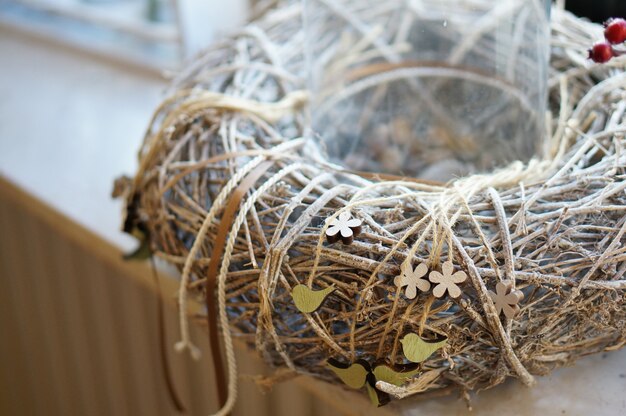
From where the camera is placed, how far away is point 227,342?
25.2 inches

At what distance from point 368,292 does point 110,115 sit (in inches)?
30.4

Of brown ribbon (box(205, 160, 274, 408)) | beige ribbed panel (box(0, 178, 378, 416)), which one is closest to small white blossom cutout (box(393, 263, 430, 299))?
brown ribbon (box(205, 160, 274, 408))

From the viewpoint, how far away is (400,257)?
21.7 inches

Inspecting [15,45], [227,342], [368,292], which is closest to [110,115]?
[15,45]

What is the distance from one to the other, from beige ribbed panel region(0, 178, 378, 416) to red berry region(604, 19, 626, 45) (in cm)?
41

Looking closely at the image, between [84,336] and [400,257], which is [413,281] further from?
[84,336]

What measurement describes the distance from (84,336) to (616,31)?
84cm

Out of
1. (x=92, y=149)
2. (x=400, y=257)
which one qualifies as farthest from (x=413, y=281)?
(x=92, y=149)

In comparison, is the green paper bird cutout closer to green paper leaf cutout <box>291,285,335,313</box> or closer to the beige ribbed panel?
green paper leaf cutout <box>291,285,335,313</box>

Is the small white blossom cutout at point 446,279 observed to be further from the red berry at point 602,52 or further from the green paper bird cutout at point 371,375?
the red berry at point 602,52

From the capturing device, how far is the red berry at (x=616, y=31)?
625 millimetres

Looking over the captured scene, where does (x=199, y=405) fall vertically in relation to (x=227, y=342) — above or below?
below

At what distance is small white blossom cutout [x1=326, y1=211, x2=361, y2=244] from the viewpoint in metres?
0.55

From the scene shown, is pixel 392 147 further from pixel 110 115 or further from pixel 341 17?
pixel 110 115
